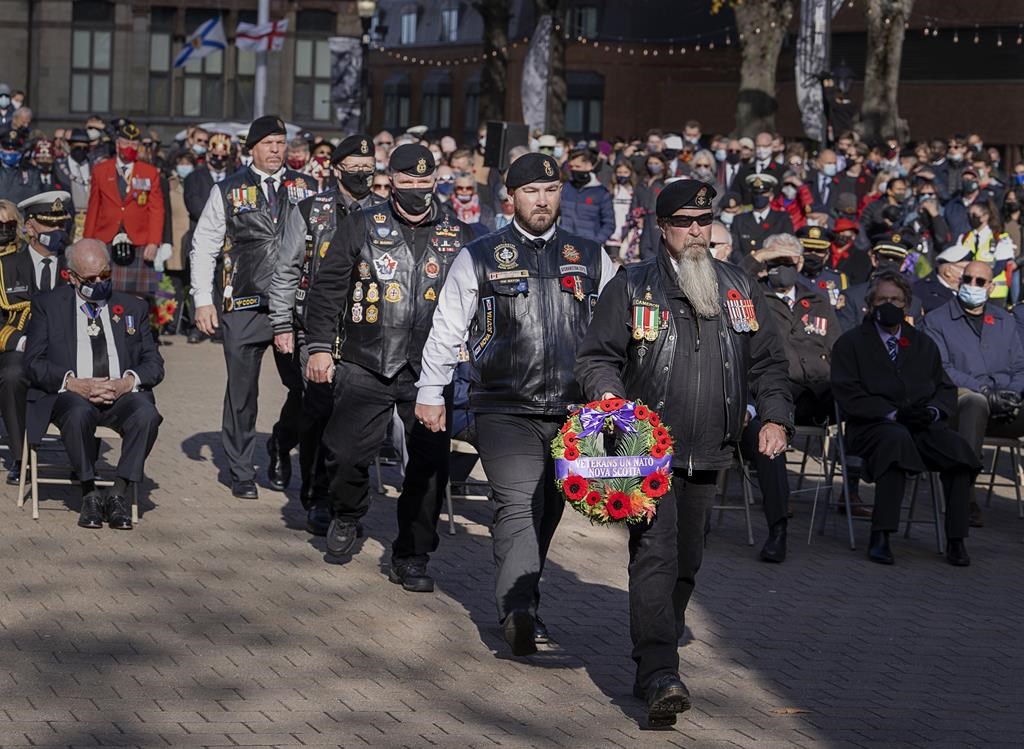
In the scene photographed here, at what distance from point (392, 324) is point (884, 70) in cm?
3211

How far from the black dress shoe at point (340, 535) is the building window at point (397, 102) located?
6183 cm

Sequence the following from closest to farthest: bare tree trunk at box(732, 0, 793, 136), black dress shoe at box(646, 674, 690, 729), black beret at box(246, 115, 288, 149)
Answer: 1. black dress shoe at box(646, 674, 690, 729)
2. black beret at box(246, 115, 288, 149)
3. bare tree trunk at box(732, 0, 793, 136)

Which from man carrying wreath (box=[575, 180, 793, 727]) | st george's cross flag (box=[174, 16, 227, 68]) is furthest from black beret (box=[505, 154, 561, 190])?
st george's cross flag (box=[174, 16, 227, 68])

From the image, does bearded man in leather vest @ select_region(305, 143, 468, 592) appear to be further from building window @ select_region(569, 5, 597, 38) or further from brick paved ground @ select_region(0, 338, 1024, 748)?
building window @ select_region(569, 5, 597, 38)

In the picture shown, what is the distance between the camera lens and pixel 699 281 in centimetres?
743

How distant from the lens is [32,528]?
1054 centimetres

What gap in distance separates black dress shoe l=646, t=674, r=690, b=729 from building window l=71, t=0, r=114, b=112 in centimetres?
5048

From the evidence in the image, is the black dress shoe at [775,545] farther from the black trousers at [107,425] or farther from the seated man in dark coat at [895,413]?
the black trousers at [107,425]

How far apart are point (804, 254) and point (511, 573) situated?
22.6 feet

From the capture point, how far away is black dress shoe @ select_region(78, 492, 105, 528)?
10664 mm

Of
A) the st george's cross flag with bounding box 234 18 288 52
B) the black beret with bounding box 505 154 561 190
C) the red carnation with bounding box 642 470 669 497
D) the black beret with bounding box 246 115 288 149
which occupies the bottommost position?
the red carnation with bounding box 642 470 669 497

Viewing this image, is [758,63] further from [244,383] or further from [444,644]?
[444,644]

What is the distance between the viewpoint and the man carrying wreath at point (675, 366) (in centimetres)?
727

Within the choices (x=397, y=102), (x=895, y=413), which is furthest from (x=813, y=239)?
(x=397, y=102)
